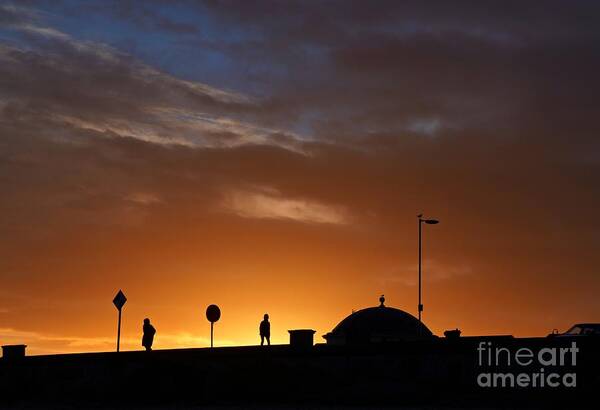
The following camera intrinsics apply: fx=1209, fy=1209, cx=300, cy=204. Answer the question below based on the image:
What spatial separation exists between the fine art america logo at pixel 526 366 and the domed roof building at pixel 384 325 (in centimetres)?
3142

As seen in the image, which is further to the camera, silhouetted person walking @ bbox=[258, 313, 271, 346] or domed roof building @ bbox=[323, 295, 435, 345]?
domed roof building @ bbox=[323, 295, 435, 345]

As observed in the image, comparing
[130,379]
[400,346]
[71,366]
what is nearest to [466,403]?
[400,346]

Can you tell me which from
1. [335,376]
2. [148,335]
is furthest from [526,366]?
[148,335]

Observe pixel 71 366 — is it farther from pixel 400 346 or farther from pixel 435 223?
pixel 435 223

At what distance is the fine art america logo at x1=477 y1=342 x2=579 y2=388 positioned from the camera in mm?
50375

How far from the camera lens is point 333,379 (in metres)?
53.8

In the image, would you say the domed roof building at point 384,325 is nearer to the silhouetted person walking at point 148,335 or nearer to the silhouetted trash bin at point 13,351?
the silhouetted person walking at point 148,335

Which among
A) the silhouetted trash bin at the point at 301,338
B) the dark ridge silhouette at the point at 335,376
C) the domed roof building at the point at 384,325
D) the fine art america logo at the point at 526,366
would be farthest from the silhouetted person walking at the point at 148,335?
the domed roof building at the point at 384,325

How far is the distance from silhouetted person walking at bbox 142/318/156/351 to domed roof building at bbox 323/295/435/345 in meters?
26.1

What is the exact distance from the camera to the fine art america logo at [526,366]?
1983 inches

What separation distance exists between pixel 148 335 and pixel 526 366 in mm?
18892

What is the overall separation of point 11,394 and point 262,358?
12.1 metres

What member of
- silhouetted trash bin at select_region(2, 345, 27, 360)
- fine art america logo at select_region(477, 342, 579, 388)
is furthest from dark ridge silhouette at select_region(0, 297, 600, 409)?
silhouetted trash bin at select_region(2, 345, 27, 360)

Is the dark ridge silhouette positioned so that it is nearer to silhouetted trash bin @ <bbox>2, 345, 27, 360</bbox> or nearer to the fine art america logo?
the fine art america logo
